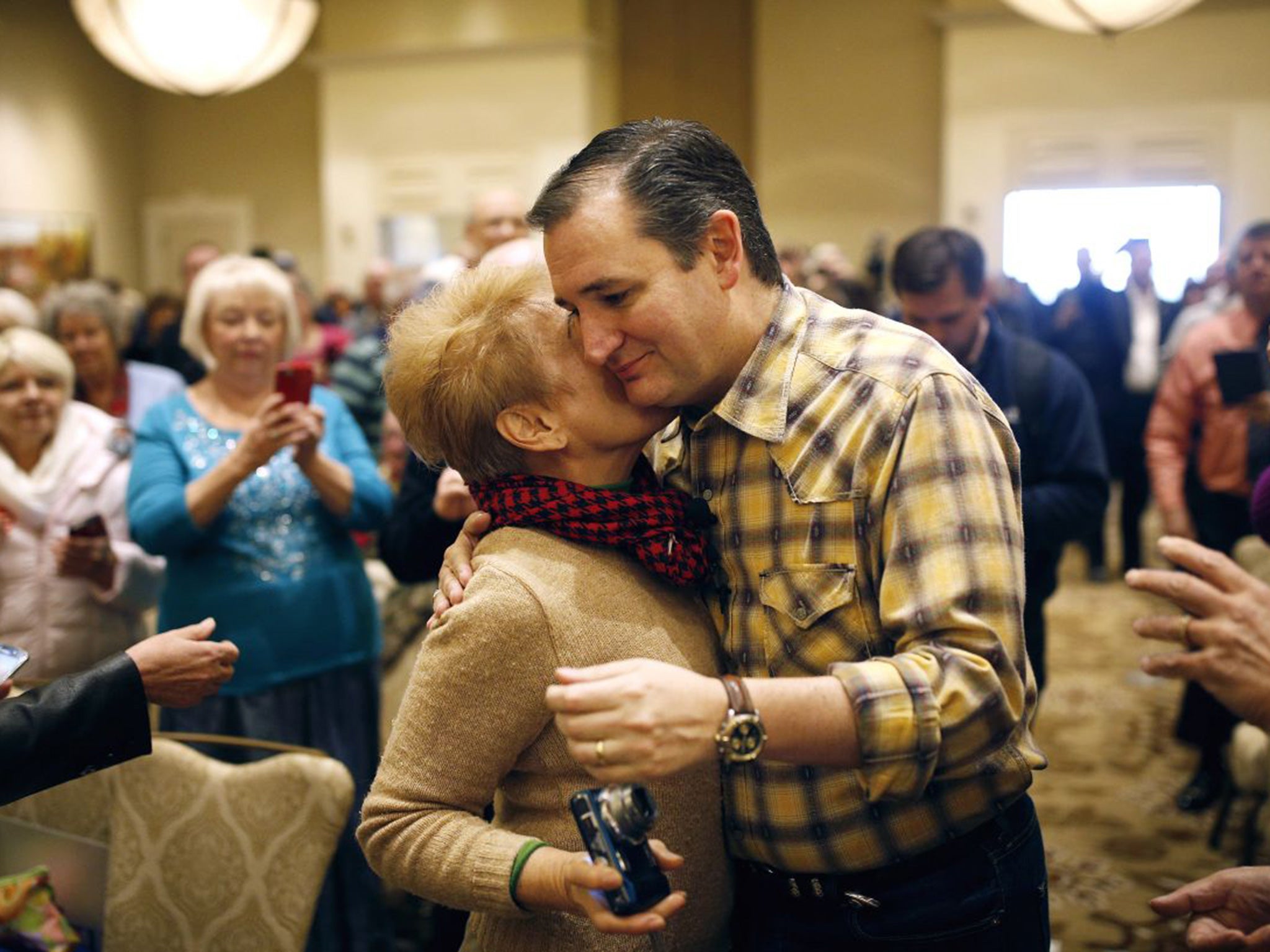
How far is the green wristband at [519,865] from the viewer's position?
1278 millimetres

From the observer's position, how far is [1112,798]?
412 cm

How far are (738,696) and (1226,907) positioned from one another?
31.3 inches

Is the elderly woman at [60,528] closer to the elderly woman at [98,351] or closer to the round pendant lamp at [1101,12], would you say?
the elderly woman at [98,351]

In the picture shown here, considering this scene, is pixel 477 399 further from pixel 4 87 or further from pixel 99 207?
pixel 99 207

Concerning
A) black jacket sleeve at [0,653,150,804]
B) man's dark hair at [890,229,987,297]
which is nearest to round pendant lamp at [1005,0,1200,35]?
man's dark hair at [890,229,987,297]

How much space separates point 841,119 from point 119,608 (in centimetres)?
910

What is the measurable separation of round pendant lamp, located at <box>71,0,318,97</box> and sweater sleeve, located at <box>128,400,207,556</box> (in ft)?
9.53

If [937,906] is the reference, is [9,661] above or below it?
above

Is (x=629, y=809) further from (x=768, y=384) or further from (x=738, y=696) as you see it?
(x=768, y=384)

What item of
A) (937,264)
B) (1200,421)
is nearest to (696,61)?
(1200,421)

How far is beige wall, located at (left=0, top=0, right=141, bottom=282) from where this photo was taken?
11008 mm

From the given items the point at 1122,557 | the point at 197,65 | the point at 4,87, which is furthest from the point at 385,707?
the point at 4,87

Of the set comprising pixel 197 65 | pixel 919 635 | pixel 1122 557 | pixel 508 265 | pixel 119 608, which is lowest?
pixel 1122 557

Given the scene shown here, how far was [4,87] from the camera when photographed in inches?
428
